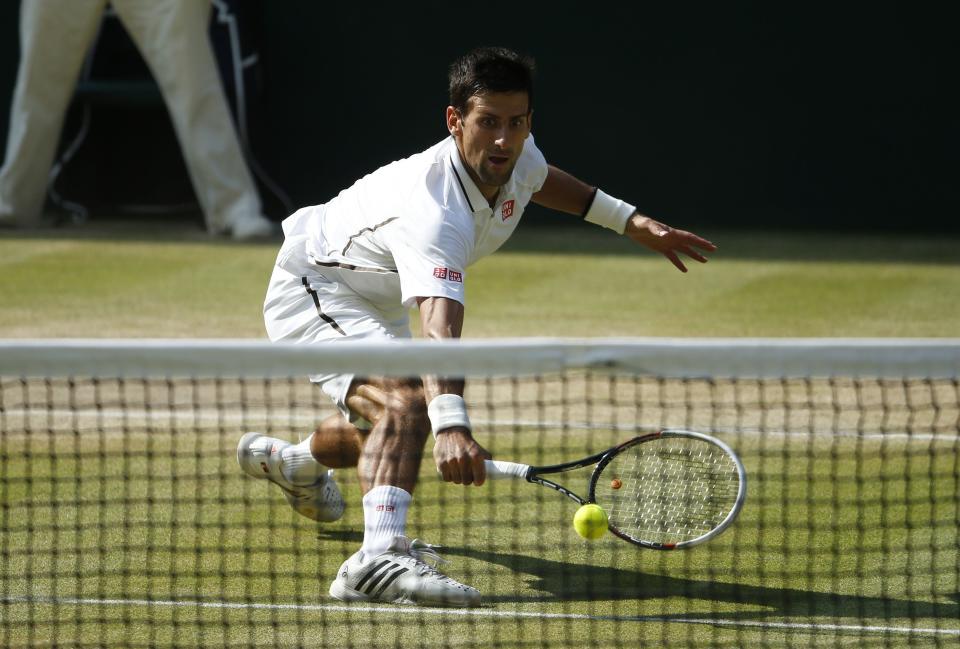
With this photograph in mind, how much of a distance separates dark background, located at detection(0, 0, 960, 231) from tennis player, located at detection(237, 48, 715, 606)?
8046 mm

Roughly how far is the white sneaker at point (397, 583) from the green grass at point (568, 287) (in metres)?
4.25

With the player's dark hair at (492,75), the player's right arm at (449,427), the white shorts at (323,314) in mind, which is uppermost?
the player's dark hair at (492,75)

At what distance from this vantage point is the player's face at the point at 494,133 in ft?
13.9

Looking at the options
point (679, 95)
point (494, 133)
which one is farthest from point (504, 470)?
point (679, 95)

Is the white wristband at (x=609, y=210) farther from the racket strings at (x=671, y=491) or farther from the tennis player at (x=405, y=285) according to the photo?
the racket strings at (x=671, y=491)

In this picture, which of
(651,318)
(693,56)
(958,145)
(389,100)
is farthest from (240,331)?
(958,145)

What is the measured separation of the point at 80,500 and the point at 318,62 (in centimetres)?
883

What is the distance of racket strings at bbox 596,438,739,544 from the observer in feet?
14.0

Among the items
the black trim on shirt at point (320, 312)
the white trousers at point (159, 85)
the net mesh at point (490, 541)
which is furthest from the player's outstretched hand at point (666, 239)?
the white trousers at point (159, 85)

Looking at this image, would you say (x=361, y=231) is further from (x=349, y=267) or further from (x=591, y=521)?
(x=591, y=521)

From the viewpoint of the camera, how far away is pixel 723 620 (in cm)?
388

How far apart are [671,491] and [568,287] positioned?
5.50 m

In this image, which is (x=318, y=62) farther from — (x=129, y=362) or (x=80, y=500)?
(x=129, y=362)

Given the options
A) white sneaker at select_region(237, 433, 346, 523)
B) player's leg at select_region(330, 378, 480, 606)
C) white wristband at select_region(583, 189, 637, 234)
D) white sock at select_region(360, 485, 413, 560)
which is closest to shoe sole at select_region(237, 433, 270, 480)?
white sneaker at select_region(237, 433, 346, 523)
